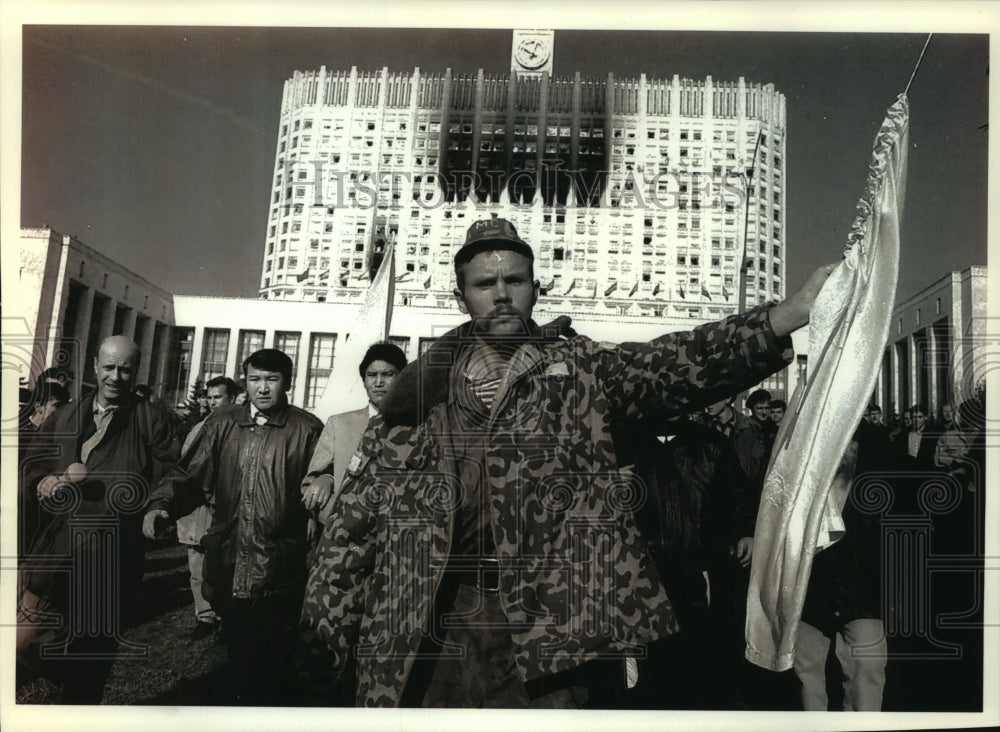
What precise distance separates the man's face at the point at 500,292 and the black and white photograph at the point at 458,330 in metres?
0.02

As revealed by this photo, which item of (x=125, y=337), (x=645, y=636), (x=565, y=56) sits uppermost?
(x=565, y=56)

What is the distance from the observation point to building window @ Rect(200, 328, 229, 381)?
543 cm

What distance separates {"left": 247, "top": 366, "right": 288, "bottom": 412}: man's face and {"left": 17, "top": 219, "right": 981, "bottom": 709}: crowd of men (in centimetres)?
1

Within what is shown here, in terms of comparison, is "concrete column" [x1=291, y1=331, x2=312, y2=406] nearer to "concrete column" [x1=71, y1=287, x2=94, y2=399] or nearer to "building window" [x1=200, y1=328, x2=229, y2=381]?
"building window" [x1=200, y1=328, x2=229, y2=381]

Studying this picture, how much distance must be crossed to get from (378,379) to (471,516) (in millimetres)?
1176

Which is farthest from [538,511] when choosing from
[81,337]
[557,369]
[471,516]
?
[81,337]

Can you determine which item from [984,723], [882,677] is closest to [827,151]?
[882,677]

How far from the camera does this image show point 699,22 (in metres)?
5.47

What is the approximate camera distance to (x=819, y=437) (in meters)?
4.74

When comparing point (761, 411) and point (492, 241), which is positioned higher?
point (492, 241)

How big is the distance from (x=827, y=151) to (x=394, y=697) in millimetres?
3647

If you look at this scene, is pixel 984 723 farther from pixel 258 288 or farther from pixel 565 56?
pixel 258 288

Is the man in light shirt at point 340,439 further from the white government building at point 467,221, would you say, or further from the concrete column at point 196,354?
the concrete column at point 196,354

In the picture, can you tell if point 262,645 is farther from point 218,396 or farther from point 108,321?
point 108,321
